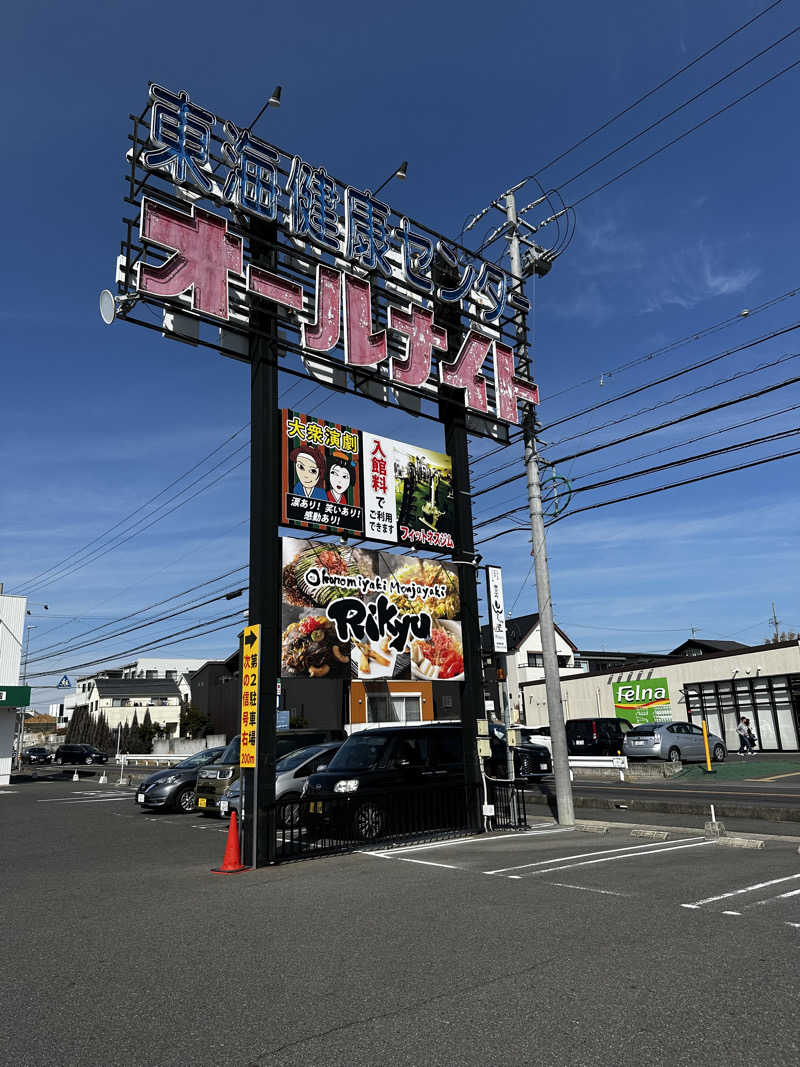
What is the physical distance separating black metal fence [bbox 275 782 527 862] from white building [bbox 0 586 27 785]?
2695cm

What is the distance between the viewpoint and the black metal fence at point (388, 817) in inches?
440

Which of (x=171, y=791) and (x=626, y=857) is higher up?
(x=171, y=791)

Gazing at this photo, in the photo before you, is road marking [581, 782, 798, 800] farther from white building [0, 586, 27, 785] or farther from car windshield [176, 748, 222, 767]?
white building [0, 586, 27, 785]

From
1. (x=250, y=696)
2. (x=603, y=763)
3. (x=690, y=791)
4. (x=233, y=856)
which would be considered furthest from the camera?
(x=603, y=763)

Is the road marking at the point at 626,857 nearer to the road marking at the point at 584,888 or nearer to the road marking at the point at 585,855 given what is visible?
the road marking at the point at 585,855

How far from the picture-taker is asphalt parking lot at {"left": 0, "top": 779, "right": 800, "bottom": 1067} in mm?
4121

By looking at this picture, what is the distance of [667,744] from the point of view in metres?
26.5

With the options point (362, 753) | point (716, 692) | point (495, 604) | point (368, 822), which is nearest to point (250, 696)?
point (362, 753)

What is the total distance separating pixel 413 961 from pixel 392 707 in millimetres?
34956

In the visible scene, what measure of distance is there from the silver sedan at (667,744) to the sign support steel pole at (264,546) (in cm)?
1958

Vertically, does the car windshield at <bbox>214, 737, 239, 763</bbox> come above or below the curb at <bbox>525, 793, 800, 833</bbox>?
above

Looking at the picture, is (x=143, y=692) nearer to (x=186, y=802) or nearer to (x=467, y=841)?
(x=186, y=802)

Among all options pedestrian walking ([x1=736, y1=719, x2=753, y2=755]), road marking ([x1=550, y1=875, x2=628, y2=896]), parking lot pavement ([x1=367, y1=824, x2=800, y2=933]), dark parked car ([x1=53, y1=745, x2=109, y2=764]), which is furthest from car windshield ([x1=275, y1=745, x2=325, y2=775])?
dark parked car ([x1=53, y1=745, x2=109, y2=764])

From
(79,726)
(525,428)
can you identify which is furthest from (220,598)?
(79,726)
